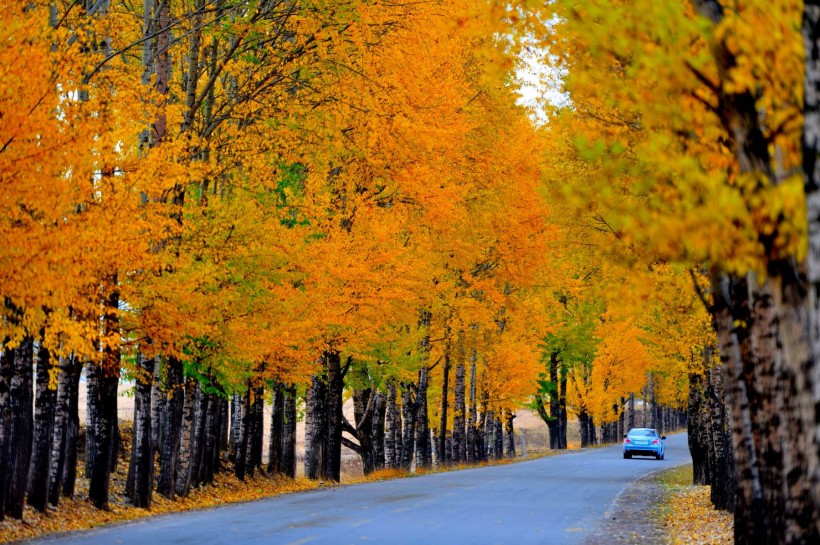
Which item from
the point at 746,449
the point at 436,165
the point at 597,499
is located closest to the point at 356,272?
the point at 436,165

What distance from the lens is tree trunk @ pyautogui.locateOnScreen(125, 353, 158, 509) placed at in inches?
752

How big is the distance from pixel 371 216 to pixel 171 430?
7.78m

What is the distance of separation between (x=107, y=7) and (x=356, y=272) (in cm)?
854

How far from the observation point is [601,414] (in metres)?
62.9

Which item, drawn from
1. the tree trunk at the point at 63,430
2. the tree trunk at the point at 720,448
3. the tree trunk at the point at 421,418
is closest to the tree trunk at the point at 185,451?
the tree trunk at the point at 63,430

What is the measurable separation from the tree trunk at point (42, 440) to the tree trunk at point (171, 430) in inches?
146

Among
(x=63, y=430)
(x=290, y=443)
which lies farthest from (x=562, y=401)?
(x=63, y=430)

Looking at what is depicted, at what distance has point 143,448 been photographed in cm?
1928

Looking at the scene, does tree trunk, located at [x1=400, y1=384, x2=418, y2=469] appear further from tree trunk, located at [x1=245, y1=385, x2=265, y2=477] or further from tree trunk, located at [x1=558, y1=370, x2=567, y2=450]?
tree trunk, located at [x1=558, y1=370, x2=567, y2=450]

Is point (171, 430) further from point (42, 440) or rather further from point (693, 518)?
point (693, 518)

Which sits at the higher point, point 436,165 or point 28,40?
point 436,165

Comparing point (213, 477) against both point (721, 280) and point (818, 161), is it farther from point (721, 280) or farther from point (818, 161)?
point (818, 161)

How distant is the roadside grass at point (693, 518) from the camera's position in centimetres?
1477

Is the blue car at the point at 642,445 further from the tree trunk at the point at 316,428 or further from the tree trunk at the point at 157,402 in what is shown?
the tree trunk at the point at 157,402
